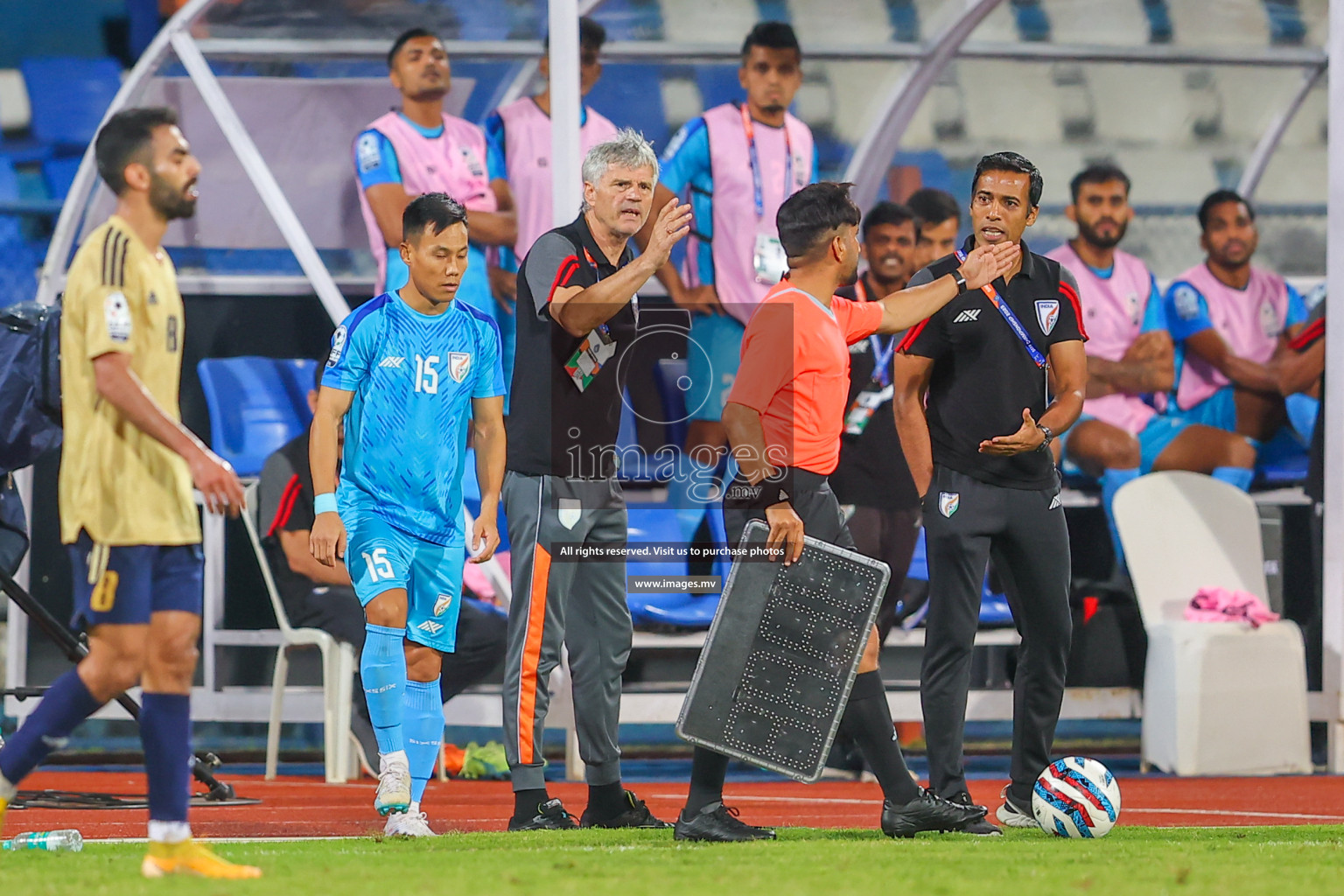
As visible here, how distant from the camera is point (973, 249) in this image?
5.49 meters

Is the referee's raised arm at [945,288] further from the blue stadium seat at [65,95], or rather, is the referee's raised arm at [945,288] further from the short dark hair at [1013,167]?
the blue stadium seat at [65,95]

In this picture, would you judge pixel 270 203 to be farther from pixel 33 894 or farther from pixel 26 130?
pixel 33 894

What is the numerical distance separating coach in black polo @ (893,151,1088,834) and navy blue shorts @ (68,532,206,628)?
234 centimetres

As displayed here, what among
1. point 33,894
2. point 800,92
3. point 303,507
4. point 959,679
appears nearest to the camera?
point 33,894

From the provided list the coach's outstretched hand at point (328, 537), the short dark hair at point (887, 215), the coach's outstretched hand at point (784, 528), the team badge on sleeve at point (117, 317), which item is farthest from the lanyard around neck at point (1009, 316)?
the short dark hair at point (887, 215)

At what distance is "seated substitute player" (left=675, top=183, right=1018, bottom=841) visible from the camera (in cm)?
492

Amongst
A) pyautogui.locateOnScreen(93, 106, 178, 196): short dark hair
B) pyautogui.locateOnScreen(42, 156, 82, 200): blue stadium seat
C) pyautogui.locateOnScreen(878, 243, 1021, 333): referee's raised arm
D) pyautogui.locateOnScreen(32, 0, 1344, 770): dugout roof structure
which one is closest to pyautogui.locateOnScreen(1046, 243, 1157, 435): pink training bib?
pyautogui.locateOnScreen(32, 0, 1344, 770): dugout roof structure

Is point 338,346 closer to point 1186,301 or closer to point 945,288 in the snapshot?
point 945,288

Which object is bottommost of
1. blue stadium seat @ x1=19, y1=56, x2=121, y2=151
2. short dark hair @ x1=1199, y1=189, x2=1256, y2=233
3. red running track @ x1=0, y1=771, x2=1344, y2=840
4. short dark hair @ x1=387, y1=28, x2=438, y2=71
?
red running track @ x1=0, y1=771, x2=1344, y2=840

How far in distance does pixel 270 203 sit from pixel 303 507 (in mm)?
1502

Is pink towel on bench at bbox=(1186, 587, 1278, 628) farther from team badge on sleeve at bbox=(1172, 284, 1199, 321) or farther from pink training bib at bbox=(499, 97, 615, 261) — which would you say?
pink training bib at bbox=(499, 97, 615, 261)

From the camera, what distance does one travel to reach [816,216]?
16.6ft

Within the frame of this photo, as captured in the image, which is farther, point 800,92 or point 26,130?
point 800,92

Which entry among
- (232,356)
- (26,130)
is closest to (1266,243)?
(232,356)
